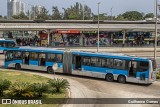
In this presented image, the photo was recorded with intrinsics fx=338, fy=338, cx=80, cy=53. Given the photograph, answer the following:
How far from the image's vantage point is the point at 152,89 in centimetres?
Answer: 2606

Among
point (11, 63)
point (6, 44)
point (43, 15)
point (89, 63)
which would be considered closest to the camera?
point (89, 63)

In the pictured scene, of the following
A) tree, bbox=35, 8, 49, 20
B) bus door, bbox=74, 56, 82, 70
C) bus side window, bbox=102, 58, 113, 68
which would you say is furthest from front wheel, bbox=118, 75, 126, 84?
tree, bbox=35, 8, 49, 20

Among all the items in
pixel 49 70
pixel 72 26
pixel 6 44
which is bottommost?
pixel 49 70

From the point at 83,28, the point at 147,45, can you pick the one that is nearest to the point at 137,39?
the point at 147,45

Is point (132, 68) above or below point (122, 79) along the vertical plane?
above

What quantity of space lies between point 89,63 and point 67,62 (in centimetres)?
250

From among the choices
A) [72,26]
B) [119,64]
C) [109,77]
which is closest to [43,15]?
[72,26]

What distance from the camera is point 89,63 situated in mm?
31000

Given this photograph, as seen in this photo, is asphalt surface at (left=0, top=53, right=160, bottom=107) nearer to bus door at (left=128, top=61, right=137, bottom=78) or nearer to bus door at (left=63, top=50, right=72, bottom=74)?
bus door at (left=128, top=61, right=137, bottom=78)

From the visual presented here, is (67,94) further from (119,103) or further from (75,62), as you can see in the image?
(75,62)

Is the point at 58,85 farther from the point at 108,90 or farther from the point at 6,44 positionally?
the point at 6,44

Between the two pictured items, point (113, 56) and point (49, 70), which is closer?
point (113, 56)

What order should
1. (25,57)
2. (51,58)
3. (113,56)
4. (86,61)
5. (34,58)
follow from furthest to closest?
(25,57), (34,58), (51,58), (86,61), (113,56)

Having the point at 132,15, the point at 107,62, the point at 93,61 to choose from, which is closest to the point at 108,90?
the point at 107,62
